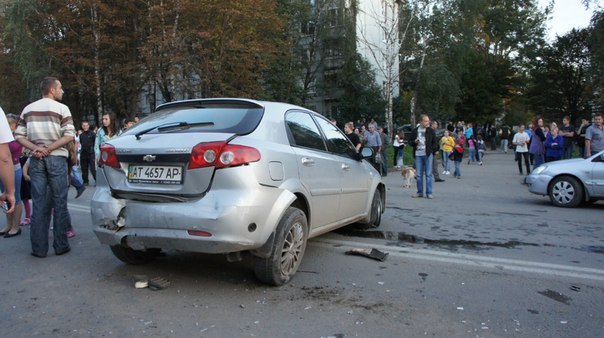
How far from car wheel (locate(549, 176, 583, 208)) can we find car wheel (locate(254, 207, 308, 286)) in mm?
7080

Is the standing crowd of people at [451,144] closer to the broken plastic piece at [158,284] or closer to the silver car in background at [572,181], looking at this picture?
the silver car in background at [572,181]

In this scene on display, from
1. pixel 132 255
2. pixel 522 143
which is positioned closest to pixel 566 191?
pixel 522 143

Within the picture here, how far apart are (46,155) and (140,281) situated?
1872 mm

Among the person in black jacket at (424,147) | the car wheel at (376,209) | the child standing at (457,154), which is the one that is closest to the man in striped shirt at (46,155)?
the car wheel at (376,209)

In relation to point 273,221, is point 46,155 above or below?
above

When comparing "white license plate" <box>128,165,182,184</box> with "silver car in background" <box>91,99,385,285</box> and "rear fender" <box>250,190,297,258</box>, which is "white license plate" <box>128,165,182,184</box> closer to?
"silver car in background" <box>91,99,385,285</box>

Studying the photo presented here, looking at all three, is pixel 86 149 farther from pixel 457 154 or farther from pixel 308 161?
pixel 457 154

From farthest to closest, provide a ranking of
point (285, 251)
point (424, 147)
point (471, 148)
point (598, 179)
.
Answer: point (471, 148) < point (424, 147) < point (598, 179) < point (285, 251)

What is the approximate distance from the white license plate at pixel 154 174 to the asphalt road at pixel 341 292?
951 mm

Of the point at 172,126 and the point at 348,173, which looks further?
the point at 348,173

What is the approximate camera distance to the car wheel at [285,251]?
3980mm

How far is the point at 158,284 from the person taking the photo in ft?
13.2

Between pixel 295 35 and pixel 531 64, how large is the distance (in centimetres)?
2507

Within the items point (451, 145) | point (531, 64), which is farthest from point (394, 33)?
point (531, 64)
